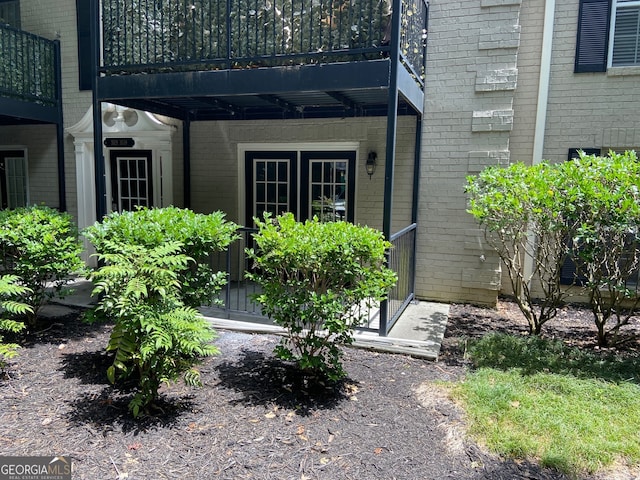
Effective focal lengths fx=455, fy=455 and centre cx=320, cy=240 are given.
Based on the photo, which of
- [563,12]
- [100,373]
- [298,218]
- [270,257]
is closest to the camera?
[270,257]

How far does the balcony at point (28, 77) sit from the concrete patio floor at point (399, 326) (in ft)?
10.2

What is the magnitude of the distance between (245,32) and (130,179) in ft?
12.4

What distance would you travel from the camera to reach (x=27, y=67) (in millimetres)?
7254

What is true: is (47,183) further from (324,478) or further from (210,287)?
(324,478)

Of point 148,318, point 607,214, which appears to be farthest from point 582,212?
point 148,318

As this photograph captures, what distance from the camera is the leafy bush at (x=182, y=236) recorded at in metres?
3.66

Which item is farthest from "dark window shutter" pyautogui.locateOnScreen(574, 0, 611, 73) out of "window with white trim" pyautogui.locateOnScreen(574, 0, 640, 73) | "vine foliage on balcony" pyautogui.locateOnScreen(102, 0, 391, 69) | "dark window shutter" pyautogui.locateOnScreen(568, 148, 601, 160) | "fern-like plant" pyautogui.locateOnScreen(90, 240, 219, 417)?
"fern-like plant" pyautogui.locateOnScreen(90, 240, 219, 417)

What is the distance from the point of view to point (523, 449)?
9.42 feet

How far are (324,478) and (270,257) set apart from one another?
156 cm

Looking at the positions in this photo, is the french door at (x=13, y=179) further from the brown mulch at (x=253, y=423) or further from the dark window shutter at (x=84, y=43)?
the brown mulch at (x=253, y=423)

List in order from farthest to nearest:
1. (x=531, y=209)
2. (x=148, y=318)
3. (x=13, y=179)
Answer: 1. (x=13, y=179)
2. (x=531, y=209)
3. (x=148, y=318)

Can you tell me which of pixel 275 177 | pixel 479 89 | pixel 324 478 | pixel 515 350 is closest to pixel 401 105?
pixel 479 89

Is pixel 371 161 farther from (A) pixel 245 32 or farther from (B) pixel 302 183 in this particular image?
(A) pixel 245 32

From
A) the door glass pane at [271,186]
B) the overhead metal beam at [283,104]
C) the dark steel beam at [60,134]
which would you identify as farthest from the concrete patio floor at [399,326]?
the overhead metal beam at [283,104]
